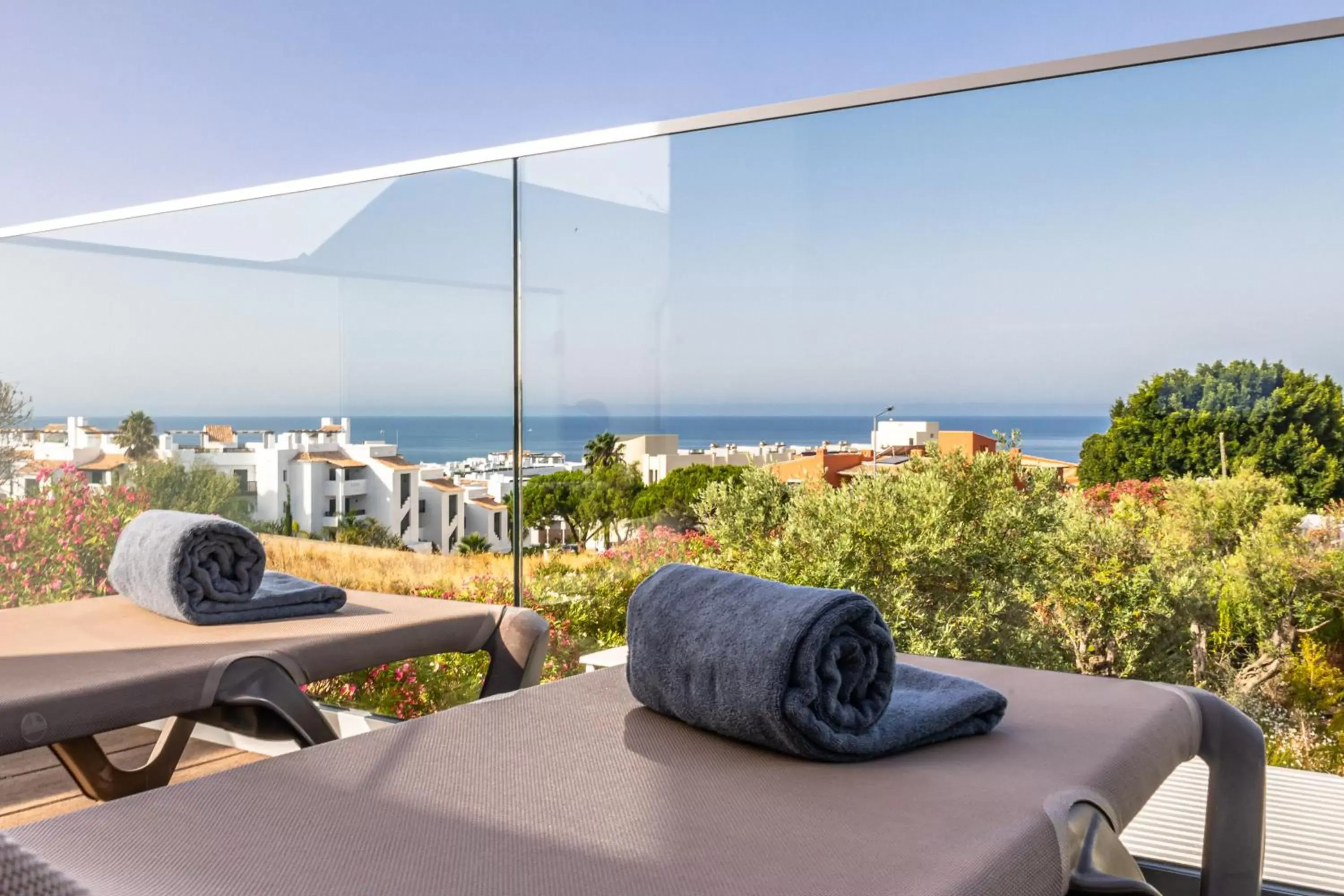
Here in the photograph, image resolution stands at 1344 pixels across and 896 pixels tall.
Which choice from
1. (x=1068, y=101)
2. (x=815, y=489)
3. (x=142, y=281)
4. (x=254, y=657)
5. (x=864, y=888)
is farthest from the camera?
(x=142, y=281)

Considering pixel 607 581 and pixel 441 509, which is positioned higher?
pixel 441 509

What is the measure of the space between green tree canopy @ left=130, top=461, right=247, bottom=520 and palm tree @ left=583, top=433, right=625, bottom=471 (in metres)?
1.33

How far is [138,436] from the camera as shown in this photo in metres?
3.81

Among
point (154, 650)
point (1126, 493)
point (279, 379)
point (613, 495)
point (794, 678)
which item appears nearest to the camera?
point (794, 678)

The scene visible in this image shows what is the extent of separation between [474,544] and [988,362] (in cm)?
158

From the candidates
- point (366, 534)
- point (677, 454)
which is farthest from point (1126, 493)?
point (366, 534)

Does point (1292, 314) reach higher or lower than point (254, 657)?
higher

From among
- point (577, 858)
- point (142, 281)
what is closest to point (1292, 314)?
point (577, 858)

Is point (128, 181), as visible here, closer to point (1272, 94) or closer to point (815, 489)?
point (815, 489)

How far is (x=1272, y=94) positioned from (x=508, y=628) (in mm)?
1893

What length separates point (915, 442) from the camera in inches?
98.7

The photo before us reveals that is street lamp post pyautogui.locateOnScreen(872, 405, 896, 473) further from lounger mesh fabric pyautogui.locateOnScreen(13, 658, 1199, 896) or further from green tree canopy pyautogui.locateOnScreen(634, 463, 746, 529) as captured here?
lounger mesh fabric pyautogui.locateOnScreen(13, 658, 1199, 896)

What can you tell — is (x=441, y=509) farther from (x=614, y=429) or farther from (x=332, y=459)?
(x=614, y=429)

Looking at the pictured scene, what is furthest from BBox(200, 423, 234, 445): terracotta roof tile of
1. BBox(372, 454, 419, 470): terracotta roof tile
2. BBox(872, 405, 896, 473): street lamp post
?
BBox(872, 405, 896, 473): street lamp post
